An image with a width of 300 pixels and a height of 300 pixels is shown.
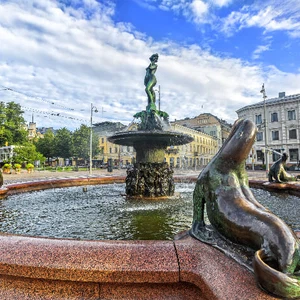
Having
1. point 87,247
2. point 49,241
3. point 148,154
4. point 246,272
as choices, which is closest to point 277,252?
point 246,272

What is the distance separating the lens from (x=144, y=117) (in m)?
9.59

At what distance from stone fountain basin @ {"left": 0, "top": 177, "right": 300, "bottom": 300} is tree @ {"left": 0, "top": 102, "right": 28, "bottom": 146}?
172ft

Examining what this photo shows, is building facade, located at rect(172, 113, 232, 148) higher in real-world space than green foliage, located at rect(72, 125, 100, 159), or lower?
higher

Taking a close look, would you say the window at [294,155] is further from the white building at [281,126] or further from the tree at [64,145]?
the tree at [64,145]

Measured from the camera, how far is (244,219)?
2359 millimetres

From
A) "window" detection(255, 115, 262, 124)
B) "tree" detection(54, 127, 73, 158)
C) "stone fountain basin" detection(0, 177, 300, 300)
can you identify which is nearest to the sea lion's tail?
"stone fountain basin" detection(0, 177, 300, 300)

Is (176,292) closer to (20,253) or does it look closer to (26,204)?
(20,253)

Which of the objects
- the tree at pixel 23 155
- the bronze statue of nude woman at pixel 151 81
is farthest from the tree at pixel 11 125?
the bronze statue of nude woman at pixel 151 81

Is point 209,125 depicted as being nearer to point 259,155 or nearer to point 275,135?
point 259,155

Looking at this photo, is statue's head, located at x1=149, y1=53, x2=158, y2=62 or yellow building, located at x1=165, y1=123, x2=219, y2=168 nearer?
statue's head, located at x1=149, y1=53, x2=158, y2=62

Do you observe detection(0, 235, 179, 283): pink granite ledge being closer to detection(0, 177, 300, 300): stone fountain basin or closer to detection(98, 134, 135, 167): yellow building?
detection(0, 177, 300, 300): stone fountain basin

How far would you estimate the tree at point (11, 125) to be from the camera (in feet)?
162

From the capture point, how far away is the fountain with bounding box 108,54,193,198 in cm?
860

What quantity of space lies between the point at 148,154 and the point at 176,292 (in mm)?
7384
